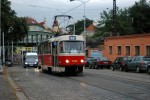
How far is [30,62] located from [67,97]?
4852 cm

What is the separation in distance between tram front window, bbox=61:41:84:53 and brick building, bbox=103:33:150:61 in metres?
22.1

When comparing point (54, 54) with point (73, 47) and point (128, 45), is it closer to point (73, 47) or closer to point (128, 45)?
point (73, 47)

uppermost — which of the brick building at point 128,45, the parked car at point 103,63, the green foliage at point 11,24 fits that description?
the green foliage at point 11,24

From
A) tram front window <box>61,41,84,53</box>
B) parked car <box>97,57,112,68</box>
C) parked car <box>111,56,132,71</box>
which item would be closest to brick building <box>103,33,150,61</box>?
parked car <box>97,57,112,68</box>

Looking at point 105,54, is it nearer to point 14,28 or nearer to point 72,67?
point 14,28

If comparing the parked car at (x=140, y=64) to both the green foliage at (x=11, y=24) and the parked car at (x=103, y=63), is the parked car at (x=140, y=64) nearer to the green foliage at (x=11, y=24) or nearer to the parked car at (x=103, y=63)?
the parked car at (x=103, y=63)

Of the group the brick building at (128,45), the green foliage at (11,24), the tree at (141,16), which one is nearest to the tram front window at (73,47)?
the brick building at (128,45)

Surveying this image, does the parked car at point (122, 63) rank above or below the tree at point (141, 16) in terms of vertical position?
below

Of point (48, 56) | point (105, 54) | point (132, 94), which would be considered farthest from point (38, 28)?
point (132, 94)

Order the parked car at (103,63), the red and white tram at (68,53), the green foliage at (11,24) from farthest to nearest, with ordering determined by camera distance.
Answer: the green foliage at (11,24) < the parked car at (103,63) < the red and white tram at (68,53)

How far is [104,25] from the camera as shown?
105812 millimetres

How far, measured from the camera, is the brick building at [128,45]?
53281 mm

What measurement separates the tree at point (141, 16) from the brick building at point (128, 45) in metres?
13.9

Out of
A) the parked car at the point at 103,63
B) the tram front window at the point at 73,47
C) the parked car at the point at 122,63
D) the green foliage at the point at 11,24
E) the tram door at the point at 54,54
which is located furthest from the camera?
the green foliage at the point at 11,24
